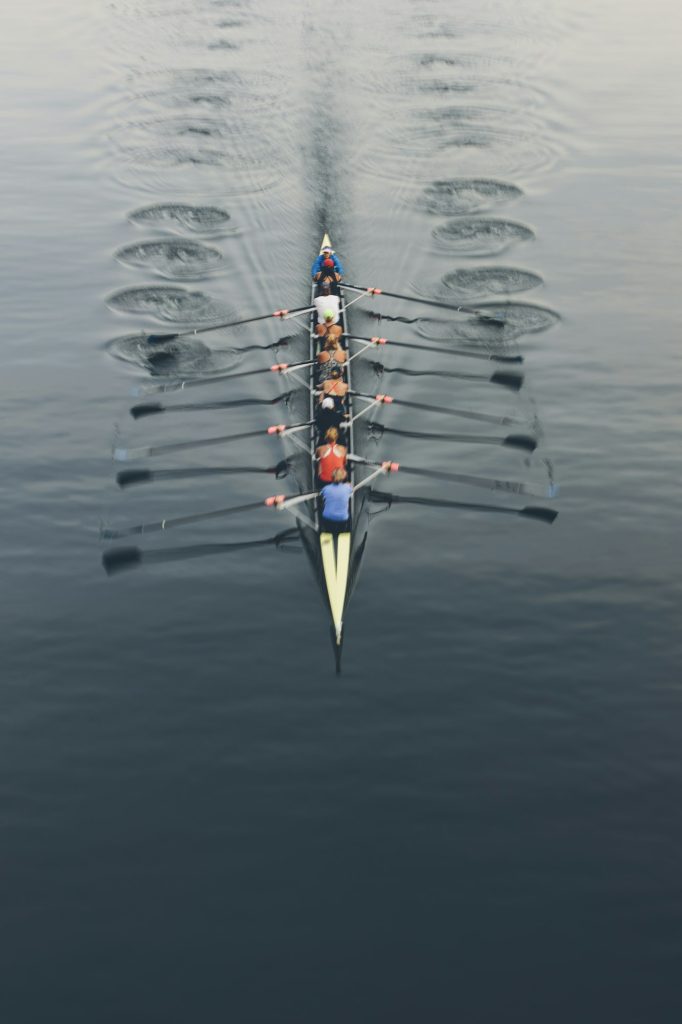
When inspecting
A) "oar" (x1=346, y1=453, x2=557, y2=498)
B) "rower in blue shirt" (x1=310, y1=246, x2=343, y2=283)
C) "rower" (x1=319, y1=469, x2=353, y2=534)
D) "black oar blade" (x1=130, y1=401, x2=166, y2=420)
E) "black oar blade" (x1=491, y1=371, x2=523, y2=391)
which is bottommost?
"rower" (x1=319, y1=469, x2=353, y2=534)

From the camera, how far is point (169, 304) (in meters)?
46.1

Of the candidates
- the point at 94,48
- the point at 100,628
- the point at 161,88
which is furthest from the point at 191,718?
the point at 94,48

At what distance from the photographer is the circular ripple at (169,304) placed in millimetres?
45125

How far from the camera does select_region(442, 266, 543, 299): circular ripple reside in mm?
46875

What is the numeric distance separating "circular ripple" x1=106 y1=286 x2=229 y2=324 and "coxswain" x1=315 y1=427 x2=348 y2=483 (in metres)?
13.0

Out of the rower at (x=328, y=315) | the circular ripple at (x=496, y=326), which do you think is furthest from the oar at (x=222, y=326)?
the circular ripple at (x=496, y=326)

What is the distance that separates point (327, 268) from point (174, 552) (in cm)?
1672

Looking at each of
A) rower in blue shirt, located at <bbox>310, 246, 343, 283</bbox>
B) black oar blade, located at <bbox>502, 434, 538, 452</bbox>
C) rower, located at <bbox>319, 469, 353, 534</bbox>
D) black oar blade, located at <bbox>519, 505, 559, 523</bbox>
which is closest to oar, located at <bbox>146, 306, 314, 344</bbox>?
rower in blue shirt, located at <bbox>310, 246, 343, 283</bbox>

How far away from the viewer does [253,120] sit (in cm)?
6588

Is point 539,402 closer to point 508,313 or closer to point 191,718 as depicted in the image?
point 508,313

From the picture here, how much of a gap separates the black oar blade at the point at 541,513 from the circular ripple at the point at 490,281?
48.4ft

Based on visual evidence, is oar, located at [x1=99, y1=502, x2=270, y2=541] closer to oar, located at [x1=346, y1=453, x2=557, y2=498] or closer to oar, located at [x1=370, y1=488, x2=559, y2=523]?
oar, located at [x1=370, y1=488, x2=559, y2=523]

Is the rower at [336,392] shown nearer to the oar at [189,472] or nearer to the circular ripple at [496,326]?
the oar at [189,472]

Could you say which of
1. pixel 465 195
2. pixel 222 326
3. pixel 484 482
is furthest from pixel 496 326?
pixel 465 195
